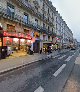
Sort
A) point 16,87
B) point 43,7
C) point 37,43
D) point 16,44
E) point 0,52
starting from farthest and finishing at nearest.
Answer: point 43,7
point 37,43
point 16,44
point 0,52
point 16,87

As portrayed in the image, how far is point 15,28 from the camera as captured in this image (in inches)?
1109

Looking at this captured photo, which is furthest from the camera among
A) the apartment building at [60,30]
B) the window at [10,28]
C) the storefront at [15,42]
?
the apartment building at [60,30]

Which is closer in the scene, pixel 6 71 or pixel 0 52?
pixel 6 71

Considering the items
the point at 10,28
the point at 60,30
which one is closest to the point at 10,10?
the point at 10,28

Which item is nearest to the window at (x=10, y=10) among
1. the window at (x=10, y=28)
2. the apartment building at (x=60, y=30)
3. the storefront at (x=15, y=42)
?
the window at (x=10, y=28)

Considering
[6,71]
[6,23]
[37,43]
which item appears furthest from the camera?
[37,43]

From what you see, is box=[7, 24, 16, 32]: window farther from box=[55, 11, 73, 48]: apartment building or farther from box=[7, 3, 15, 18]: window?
box=[55, 11, 73, 48]: apartment building

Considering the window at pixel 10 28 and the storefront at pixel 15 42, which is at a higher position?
the window at pixel 10 28

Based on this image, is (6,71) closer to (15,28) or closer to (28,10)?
(15,28)

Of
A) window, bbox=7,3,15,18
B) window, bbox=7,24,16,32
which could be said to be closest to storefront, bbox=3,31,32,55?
window, bbox=7,24,16,32

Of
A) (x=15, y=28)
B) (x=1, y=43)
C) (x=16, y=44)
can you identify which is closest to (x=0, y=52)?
(x=1, y=43)

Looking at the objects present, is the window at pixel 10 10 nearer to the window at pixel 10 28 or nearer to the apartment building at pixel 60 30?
the window at pixel 10 28

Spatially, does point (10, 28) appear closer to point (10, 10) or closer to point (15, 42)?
point (15, 42)

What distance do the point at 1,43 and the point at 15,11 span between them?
7.23 meters
